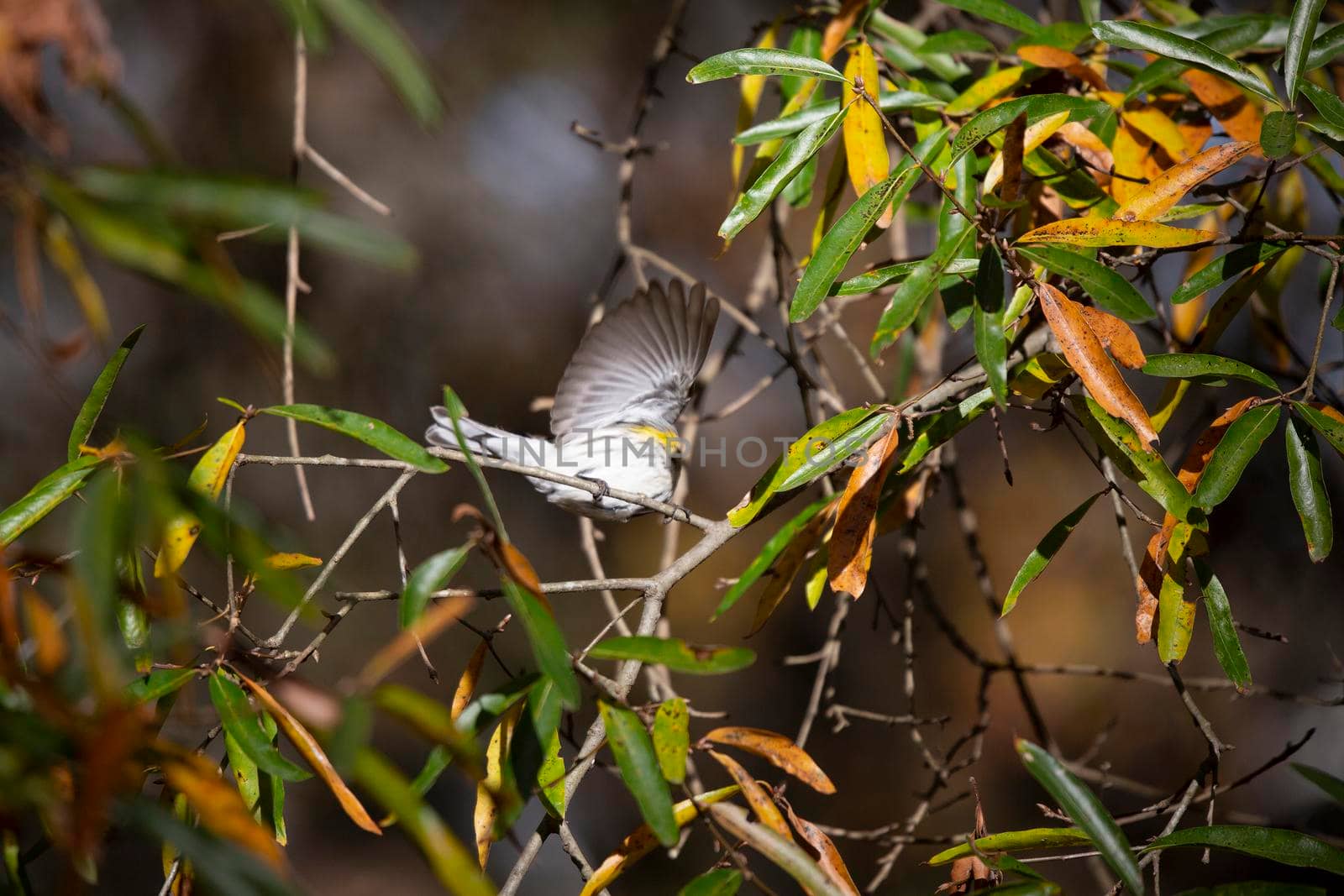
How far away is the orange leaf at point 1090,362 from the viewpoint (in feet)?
2.93

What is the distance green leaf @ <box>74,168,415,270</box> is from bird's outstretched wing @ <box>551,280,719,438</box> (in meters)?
1.20

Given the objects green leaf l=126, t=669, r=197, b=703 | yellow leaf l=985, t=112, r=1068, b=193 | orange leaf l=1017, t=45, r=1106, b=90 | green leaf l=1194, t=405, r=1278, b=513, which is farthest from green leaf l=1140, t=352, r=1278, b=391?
green leaf l=126, t=669, r=197, b=703

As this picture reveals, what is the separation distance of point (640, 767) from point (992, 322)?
1.77 ft

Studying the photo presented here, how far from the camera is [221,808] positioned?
545mm

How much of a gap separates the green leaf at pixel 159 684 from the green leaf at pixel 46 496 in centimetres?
19

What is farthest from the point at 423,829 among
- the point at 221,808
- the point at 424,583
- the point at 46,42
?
the point at 46,42

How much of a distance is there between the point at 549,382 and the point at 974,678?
1.69 metres

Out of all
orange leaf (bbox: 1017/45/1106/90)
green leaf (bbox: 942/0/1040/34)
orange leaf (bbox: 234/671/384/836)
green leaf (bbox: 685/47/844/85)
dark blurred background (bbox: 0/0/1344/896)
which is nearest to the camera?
orange leaf (bbox: 234/671/384/836)

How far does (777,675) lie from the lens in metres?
2.94

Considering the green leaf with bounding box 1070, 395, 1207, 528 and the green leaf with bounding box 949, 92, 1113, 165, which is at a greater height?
the green leaf with bounding box 949, 92, 1113, 165

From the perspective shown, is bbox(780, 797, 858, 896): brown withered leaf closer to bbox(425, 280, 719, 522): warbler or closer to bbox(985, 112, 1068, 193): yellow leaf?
bbox(985, 112, 1068, 193): yellow leaf

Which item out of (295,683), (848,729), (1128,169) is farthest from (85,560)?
(848,729)

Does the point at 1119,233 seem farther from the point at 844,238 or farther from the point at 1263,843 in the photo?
the point at 1263,843

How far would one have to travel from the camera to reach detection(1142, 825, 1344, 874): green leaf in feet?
2.87
